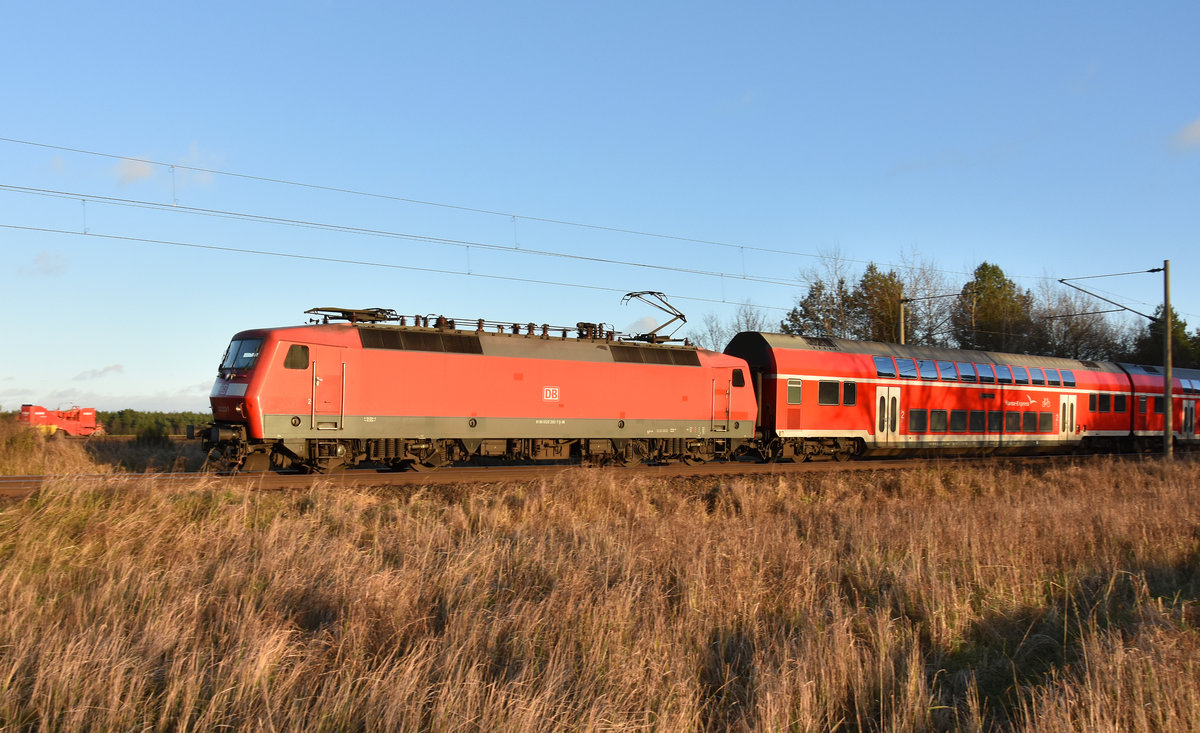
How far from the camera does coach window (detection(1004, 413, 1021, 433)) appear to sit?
28953 millimetres

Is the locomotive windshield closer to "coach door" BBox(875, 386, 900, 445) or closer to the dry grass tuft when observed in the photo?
the dry grass tuft

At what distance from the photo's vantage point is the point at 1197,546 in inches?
449

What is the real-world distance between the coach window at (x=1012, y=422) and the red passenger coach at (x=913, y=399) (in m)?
0.04

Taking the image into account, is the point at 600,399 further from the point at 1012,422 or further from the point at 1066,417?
the point at 1066,417

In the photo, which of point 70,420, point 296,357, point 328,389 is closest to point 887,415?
point 328,389

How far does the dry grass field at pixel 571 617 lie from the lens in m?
5.38

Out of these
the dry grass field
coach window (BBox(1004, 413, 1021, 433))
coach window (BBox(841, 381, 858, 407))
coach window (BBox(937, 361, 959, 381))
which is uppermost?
coach window (BBox(937, 361, 959, 381))

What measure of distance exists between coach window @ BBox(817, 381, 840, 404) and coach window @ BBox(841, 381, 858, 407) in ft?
0.87

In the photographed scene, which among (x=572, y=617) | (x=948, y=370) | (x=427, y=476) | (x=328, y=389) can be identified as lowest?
(x=572, y=617)

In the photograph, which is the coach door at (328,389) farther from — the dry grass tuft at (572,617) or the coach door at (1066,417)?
the coach door at (1066,417)

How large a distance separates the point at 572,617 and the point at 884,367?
2086cm

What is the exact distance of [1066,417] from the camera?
3097cm

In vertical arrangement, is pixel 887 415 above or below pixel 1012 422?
above

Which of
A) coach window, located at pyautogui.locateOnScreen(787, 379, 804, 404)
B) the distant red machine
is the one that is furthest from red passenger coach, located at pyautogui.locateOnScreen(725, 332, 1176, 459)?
the distant red machine
